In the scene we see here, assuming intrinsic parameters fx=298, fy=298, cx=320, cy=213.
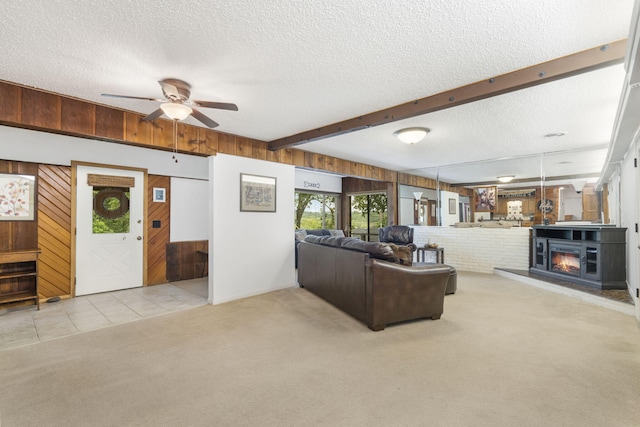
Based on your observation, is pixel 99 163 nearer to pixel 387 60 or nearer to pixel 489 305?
pixel 387 60

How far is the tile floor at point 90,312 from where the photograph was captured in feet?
9.93

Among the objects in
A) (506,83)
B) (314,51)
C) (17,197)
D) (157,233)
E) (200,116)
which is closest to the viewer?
(314,51)

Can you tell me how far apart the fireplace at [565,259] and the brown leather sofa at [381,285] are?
2.90 m

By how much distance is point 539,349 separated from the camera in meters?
2.62

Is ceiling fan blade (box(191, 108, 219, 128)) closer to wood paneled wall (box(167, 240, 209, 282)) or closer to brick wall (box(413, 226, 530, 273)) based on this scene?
wood paneled wall (box(167, 240, 209, 282))

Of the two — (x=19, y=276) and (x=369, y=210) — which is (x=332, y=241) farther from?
(x=369, y=210)

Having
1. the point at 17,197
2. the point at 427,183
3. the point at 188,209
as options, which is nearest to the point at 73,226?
the point at 17,197

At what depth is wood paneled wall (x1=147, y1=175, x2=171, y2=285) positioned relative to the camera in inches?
205

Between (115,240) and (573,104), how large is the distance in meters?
6.47

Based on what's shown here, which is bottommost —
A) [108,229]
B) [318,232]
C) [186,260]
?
[186,260]

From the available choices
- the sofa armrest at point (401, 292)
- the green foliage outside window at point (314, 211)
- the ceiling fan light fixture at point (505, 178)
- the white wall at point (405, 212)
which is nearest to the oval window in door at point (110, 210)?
the sofa armrest at point (401, 292)

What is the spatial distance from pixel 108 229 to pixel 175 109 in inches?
126

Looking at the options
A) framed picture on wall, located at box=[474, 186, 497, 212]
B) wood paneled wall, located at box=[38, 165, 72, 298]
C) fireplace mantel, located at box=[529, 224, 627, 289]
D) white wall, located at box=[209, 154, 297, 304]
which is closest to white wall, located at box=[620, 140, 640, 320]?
fireplace mantel, located at box=[529, 224, 627, 289]

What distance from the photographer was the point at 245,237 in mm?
4492
